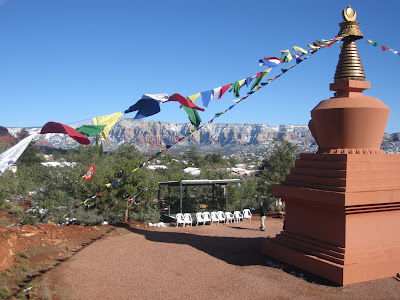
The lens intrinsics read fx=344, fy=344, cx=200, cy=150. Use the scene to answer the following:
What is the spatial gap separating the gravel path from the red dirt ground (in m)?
0.02

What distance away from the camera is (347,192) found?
26.1 feet

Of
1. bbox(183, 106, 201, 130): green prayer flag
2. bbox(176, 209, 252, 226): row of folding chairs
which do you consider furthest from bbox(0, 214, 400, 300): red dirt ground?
bbox(183, 106, 201, 130): green prayer flag

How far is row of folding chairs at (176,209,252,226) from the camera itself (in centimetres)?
1611

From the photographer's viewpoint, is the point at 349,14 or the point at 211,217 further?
the point at 211,217

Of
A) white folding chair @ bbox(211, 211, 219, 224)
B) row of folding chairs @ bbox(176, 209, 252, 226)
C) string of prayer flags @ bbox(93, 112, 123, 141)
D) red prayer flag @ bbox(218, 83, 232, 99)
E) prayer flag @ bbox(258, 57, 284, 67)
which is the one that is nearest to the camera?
string of prayer flags @ bbox(93, 112, 123, 141)

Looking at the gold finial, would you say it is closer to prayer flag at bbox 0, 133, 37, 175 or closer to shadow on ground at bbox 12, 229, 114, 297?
prayer flag at bbox 0, 133, 37, 175

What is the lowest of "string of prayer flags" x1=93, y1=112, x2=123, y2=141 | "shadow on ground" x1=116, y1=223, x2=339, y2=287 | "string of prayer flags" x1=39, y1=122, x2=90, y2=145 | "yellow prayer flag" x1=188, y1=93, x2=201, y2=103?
"shadow on ground" x1=116, y1=223, x2=339, y2=287

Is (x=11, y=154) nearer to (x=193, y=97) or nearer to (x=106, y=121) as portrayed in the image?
(x=106, y=121)

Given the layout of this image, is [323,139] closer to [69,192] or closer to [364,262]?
[364,262]

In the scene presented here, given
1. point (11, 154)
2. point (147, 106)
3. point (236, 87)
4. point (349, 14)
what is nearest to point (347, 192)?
point (236, 87)

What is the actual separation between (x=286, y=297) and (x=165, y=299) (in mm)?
2603

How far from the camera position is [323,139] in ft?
30.9

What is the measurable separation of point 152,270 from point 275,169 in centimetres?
1656

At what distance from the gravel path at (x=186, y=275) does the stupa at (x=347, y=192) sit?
1.50 feet
